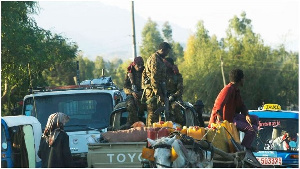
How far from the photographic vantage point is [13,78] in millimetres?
31656

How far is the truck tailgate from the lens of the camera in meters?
11.5

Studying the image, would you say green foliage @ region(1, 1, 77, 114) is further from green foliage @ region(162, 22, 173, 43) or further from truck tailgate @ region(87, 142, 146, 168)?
green foliage @ region(162, 22, 173, 43)

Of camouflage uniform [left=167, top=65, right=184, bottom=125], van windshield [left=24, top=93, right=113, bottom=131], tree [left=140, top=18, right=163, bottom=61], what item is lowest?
van windshield [left=24, top=93, right=113, bottom=131]

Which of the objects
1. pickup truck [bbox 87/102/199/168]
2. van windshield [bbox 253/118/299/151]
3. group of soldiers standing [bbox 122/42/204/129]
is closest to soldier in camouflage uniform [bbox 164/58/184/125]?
group of soldiers standing [bbox 122/42/204/129]

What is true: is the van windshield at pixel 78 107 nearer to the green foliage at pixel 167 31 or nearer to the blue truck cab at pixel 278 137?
the blue truck cab at pixel 278 137

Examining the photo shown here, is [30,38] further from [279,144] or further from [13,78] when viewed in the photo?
[279,144]

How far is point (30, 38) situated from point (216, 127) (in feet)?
63.0

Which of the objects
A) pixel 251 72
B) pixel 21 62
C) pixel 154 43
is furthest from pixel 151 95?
pixel 154 43

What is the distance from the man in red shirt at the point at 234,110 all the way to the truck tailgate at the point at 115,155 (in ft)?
7.55

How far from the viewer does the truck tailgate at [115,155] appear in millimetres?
11461

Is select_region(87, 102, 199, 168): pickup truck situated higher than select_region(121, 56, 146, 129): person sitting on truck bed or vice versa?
select_region(121, 56, 146, 129): person sitting on truck bed

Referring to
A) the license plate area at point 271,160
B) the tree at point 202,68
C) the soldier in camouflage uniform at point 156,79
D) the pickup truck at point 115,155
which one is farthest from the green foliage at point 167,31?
the pickup truck at point 115,155

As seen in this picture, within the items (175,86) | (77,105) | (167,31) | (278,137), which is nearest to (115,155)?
(175,86)

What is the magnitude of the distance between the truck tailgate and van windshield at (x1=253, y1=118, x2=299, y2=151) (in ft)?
23.9
